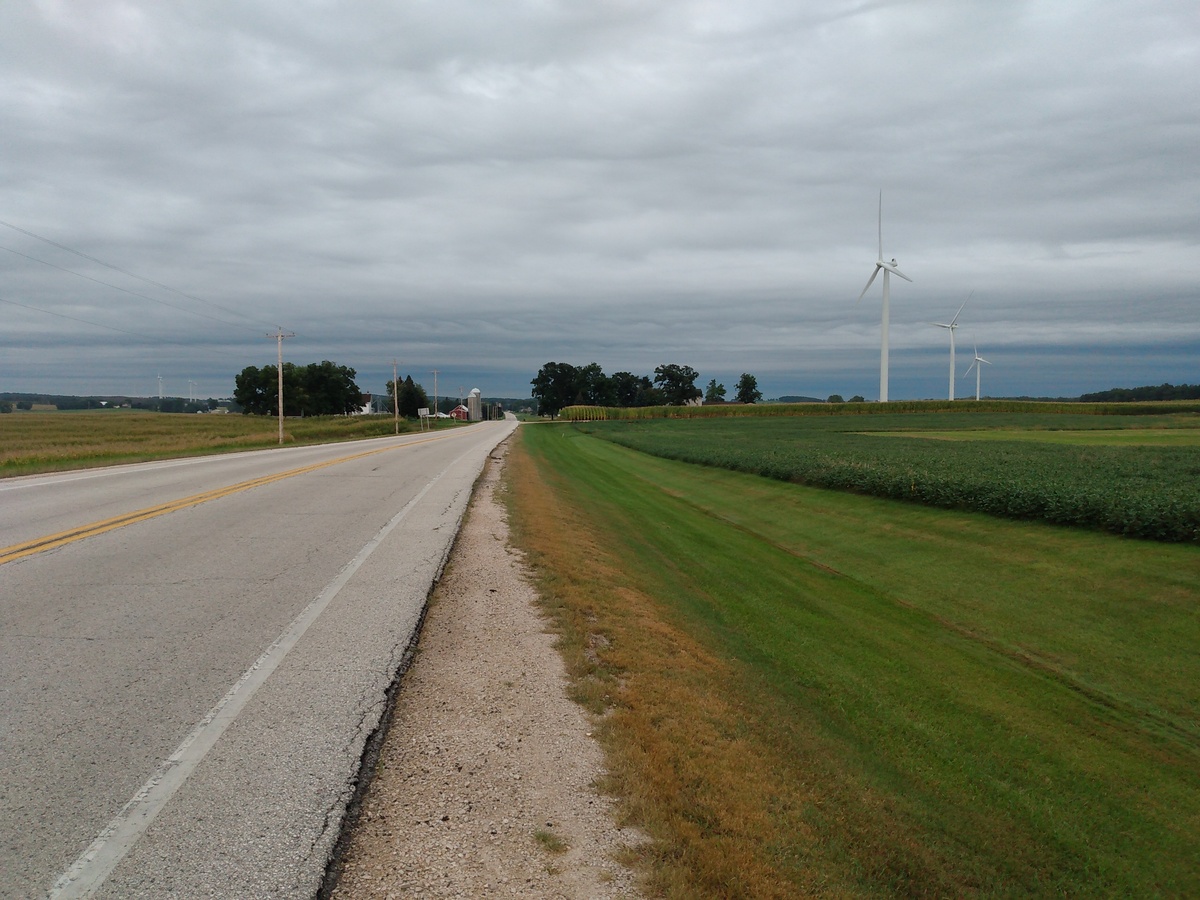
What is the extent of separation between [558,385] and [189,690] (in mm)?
188689

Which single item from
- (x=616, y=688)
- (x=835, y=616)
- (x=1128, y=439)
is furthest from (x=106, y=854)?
(x=1128, y=439)

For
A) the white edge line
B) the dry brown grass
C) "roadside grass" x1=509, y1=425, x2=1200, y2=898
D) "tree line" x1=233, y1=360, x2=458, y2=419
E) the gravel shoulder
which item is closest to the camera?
the white edge line

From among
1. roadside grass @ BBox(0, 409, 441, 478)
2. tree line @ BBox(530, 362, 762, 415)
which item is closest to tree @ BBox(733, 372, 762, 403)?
tree line @ BBox(530, 362, 762, 415)

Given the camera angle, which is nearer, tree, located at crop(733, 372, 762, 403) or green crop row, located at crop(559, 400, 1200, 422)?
green crop row, located at crop(559, 400, 1200, 422)

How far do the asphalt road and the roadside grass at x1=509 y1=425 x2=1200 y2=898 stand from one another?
63.8 inches

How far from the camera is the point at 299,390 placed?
440ft

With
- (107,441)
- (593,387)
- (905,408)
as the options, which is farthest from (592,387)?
(107,441)

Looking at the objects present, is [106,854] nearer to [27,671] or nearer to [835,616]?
[27,671]

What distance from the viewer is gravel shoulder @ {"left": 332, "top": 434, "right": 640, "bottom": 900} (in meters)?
3.24

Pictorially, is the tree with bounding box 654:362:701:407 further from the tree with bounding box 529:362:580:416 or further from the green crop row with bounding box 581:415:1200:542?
the green crop row with bounding box 581:415:1200:542

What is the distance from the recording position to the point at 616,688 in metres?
5.60

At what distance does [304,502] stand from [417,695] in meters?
9.78

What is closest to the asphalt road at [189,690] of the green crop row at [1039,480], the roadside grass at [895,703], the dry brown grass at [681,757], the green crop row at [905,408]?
the dry brown grass at [681,757]

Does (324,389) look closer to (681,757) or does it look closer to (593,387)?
(593,387)
